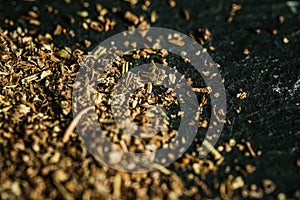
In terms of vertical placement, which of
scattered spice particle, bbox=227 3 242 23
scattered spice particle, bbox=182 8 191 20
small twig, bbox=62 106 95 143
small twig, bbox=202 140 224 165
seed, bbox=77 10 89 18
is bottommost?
small twig, bbox=62 106 95 143

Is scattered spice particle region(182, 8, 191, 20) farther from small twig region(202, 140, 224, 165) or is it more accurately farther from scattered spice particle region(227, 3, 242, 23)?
small twig region(202, 140, 224, 165)

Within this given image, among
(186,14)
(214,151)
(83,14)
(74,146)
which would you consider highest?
(186,14)

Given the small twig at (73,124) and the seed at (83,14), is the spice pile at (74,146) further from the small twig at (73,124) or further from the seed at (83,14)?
the seed at (83,14)

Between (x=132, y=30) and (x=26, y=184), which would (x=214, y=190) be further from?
(x=132, y=30)

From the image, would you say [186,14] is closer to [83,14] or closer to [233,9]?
[233,9]

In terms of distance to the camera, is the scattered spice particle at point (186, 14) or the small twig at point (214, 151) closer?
the small twig at point (214, 151)

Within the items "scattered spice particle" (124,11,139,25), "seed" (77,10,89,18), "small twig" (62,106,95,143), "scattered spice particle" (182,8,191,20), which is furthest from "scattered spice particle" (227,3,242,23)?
"small twig" (62,106,95,143)

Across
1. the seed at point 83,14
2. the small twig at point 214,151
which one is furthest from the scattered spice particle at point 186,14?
the small twig at point 214,151

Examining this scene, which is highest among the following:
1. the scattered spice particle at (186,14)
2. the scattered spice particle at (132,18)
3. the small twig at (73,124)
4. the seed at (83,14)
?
the scattered spice particle at (186,14)

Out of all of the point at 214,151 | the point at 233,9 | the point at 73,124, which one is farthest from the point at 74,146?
the point at 233,9

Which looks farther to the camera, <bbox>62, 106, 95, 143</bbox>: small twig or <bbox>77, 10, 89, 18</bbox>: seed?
<bbox>77, 10, 89, 18</bbox>: seed

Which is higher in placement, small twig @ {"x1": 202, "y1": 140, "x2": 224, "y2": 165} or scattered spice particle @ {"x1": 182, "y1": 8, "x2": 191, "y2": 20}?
scattered spice particle @ {"x1": 182, "y1": 8, "x2": 191, "y2": 20}
